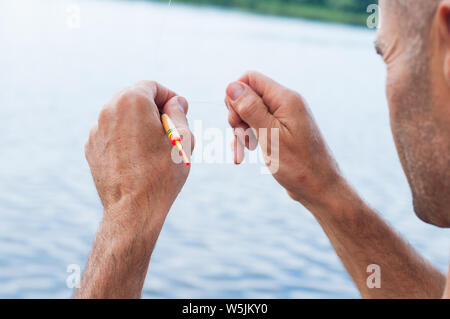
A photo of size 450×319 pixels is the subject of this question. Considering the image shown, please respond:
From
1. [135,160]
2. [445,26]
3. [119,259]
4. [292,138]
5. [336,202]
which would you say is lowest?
[119,259]

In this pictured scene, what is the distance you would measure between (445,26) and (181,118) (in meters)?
0.86

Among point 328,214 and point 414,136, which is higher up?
point 414,136

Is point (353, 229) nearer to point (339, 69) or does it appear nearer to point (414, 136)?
point (414, 136)

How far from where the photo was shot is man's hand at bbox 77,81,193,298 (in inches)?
63.4

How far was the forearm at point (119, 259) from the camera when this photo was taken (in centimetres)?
159

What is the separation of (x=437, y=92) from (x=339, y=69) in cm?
2070

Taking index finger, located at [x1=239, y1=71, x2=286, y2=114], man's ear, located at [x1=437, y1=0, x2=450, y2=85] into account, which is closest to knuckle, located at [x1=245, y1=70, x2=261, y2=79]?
index finger, located at [x1=239, y1=71, x2=286, y2=114]

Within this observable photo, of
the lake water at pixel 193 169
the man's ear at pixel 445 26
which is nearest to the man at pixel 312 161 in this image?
the man's ear at pixel 445 26

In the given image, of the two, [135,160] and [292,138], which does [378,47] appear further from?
[135,160]

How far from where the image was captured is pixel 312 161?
2035 millimetres

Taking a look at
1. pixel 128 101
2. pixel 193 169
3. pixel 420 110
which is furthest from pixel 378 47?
pixel 193 169

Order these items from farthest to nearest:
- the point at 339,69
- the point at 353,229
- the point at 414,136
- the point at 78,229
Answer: the point at 339,69
the point at 78,229
the point at 353,229
the point at 414,136
